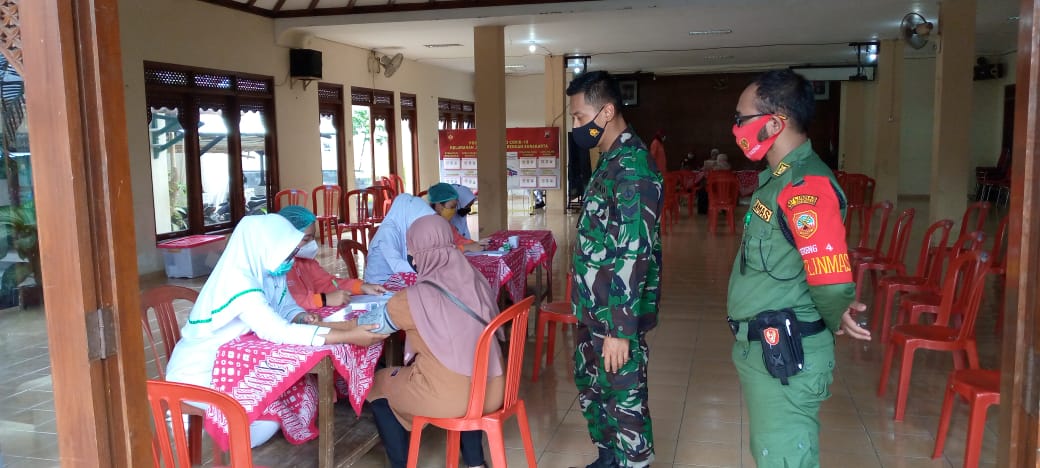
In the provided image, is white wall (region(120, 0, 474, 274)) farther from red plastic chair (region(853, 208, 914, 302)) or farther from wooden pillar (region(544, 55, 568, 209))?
red plastic chair (region(853, 208, 914, 302))

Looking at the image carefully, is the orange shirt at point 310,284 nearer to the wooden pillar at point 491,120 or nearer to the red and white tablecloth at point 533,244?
the red and white tablecloth at point 533,244

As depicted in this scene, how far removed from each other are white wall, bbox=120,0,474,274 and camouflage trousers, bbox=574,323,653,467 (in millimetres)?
5481

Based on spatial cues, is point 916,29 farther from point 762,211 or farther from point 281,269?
point 281,269

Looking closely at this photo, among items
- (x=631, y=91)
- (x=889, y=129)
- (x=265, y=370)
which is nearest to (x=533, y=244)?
(x=265, y=370)

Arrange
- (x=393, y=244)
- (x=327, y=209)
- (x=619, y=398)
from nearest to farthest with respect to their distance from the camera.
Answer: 1. (x=619, y=398)
2. (x=393, y=244)
3. (x=327, y=209)

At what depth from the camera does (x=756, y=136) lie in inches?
82.1

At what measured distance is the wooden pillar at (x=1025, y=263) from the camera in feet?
3.80

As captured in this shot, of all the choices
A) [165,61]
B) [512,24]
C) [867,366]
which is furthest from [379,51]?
[867,366]

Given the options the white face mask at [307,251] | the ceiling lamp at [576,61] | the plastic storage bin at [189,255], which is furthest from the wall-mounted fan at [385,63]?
the white face mask at [307,251]

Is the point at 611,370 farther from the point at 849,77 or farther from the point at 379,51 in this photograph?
the point at 849,77

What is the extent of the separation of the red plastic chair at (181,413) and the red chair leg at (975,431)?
2398 millimetres

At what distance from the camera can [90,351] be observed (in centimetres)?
134

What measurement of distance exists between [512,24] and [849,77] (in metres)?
Result: 8.21

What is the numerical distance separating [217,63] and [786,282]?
7.88 metres
